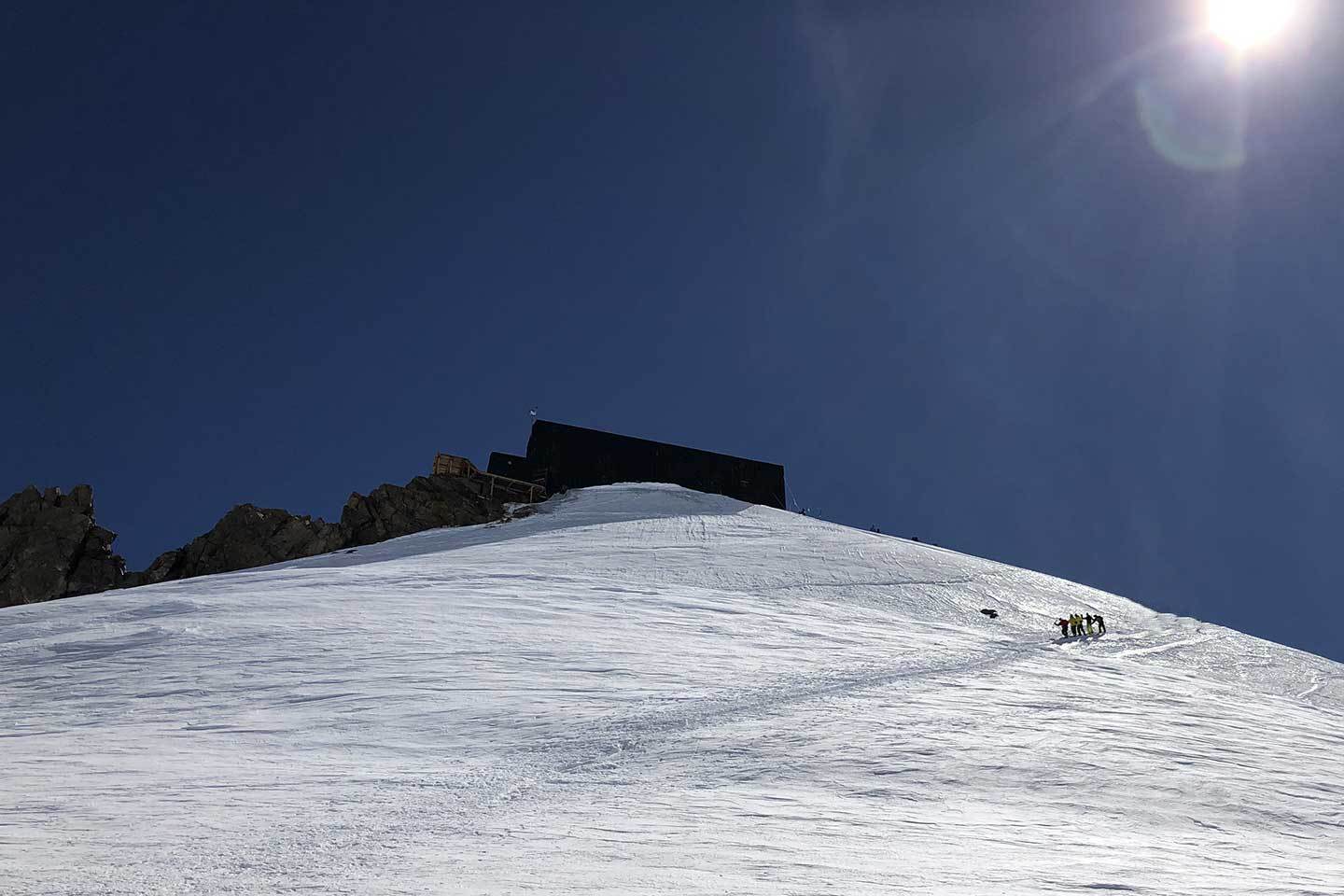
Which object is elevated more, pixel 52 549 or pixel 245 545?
pixel 245 545

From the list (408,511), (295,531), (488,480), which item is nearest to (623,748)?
(295,531)

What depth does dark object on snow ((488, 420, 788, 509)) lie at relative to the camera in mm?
51406

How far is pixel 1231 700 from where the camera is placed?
15.6 metres

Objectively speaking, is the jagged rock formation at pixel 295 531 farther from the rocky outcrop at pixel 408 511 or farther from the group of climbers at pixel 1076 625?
the group of climbers at pixel 1076 625

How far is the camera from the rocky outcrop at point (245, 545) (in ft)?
113

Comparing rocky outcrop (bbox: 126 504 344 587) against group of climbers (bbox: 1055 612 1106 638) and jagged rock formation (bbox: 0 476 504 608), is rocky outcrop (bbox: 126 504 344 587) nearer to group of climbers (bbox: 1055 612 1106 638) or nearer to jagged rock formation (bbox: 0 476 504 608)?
jagged rock formation (bbox: 0 476 504 608)

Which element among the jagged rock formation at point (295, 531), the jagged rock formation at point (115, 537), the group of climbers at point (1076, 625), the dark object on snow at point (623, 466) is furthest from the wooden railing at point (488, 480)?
the group of climbers at point (1076, 625)

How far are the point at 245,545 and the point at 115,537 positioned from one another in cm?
639

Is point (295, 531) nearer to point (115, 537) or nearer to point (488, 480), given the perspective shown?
point (115, 537)

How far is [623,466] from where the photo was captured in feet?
178

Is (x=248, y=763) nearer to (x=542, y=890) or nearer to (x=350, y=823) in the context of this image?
(x=350, y=823)

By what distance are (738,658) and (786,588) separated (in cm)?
857

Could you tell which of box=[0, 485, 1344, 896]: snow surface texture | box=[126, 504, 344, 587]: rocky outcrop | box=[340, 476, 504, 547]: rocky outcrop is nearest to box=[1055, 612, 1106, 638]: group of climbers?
box=[0, 485, 1344, 896]: snow surface texture

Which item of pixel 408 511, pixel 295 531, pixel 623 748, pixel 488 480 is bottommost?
pixel 623 748
